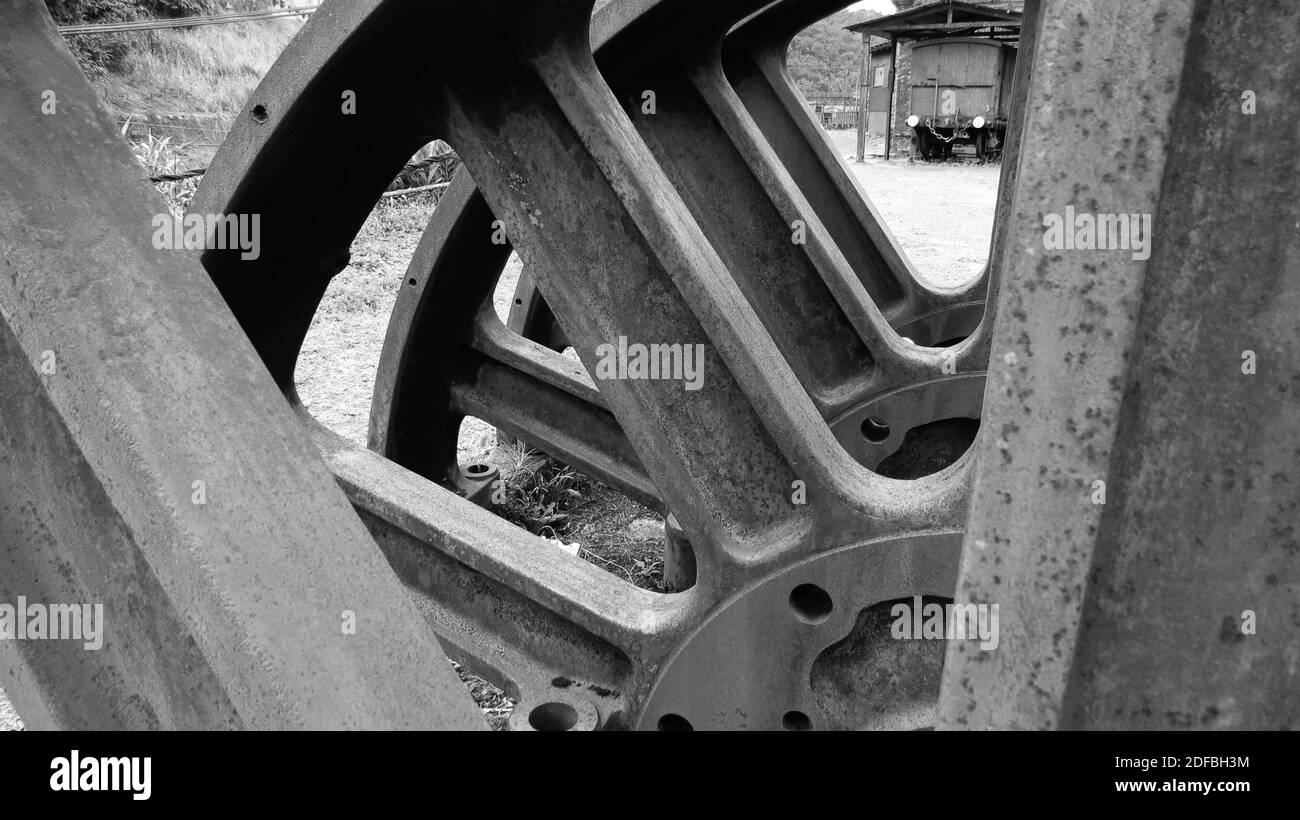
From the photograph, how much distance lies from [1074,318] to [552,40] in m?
1.42

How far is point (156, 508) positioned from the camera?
2.98 ft

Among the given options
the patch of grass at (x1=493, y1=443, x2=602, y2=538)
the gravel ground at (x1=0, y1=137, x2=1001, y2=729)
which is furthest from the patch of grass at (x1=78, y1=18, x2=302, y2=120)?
the patch of grass at (x1=493, y1=443, x2=602, y2=538)

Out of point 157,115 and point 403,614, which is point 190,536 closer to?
point 403,614

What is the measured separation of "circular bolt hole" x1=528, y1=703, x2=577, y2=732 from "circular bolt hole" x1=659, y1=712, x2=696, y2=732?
17 cm

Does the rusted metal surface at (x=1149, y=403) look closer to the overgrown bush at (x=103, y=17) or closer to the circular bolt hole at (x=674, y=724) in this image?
the circular bolt hole at (x=674, y=724)

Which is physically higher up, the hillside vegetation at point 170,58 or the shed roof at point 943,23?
the shed roof at point 943,23

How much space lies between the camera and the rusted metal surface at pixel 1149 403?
66 cm

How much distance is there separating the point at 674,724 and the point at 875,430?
1.34 meters

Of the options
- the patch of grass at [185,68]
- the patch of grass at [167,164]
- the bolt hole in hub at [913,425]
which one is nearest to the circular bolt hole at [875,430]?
the bolt hole in hub at [913,425]

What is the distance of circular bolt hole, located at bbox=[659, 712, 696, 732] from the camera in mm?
1970

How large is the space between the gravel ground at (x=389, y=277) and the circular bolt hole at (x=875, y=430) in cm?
102

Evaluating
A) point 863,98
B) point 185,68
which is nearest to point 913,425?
point 185,68

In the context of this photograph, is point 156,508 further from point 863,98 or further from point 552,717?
point 863,98

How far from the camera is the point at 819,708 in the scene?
1.91 meters
